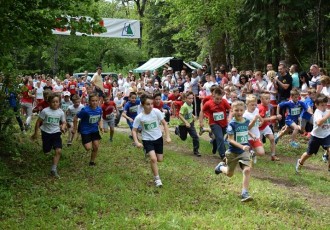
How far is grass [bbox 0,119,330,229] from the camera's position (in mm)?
6172

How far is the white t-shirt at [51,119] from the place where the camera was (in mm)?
8586

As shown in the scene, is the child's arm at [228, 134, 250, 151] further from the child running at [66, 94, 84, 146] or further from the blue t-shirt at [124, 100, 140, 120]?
the child running at [66, 94, 84, 146]

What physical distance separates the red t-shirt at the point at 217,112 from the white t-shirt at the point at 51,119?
3.45m

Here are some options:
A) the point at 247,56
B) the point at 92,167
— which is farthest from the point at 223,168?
the point at 247,56

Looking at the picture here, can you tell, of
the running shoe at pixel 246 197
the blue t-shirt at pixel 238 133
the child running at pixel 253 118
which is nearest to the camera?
the running shoe at pixel 246 197

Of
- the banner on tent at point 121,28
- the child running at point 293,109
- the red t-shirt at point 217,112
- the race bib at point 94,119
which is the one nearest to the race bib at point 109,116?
the race bib at point 94,119

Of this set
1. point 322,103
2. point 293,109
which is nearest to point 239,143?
point 322,103

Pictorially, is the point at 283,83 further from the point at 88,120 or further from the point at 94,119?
the point at 88,120

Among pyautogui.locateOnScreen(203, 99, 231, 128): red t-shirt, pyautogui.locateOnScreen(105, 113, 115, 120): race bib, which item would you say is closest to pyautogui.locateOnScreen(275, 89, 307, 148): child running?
pyautogui.locateOnScreen(203, 99, 231, 128): red t-shirt

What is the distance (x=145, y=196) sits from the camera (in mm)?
7371

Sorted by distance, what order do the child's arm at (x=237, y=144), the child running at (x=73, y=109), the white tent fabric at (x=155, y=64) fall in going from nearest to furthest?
the child's arm at (x=237, y=144) < the child running at (x=73, y=109) < the white tent fabric at (x=155, y=64)

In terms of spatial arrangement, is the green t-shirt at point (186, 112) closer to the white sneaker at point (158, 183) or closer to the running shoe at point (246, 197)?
the white sneaker at point (158, 183)

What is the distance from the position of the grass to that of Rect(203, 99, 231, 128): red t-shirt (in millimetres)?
1045

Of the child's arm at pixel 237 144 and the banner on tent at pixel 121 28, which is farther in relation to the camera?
the banner on tent at pixel 121 28
